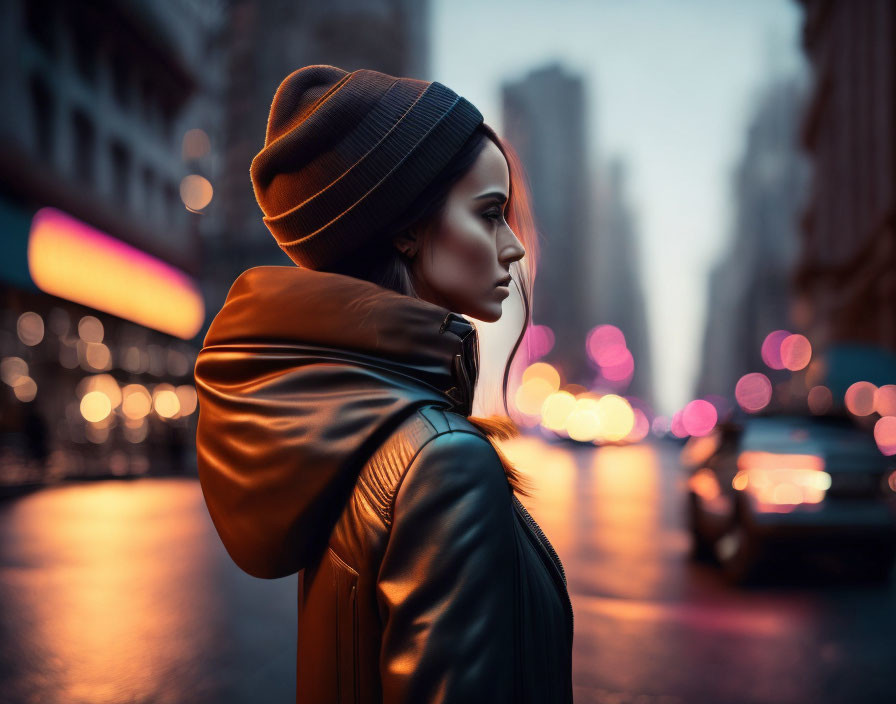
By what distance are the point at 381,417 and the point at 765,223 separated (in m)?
134

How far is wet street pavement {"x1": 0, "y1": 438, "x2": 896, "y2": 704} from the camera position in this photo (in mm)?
4703

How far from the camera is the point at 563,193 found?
180 m

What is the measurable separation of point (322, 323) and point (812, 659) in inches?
210

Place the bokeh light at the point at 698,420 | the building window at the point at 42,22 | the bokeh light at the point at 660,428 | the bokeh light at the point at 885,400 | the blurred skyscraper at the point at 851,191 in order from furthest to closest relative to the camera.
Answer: the bokeh light at the point at 660,428
the bokeh light at the point at 698,420
the blurred skyscraper at the point at 851,191
the bokeh light at the point at 885,400
the building window at the point at 42,22

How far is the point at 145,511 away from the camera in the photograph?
13258 mm

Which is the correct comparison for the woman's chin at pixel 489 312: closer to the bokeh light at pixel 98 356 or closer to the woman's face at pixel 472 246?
the woman's face at pixel 472 246

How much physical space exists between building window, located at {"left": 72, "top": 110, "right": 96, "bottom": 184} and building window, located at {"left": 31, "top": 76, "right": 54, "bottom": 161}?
2.11 metres

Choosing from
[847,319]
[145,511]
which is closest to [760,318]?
[847,319]

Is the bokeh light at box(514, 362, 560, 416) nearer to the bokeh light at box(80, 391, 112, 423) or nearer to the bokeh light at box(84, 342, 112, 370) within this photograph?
the bokeh light at box(80, 391, 112, 423)

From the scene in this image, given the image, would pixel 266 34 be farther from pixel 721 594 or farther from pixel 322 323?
pixel 322 323

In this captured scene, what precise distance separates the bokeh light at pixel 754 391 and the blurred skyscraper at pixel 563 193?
27.9 m

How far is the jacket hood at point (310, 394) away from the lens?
1234mm

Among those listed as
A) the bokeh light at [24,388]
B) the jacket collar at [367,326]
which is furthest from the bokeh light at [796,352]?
the jacket collar at [367,326]

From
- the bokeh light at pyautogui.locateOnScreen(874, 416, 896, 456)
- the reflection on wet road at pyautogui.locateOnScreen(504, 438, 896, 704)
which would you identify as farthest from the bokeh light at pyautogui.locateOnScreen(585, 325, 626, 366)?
the reflection on wet road at pyautogui.locateOnScreen(504, 438, 896, 704)
